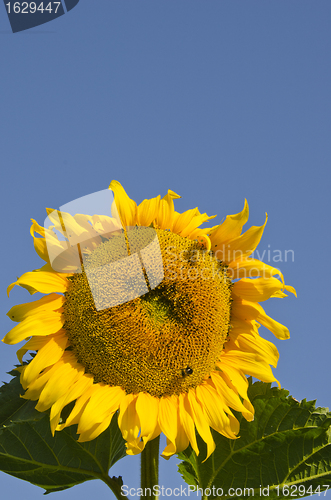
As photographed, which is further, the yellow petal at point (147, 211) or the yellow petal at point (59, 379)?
the yellow petal at point (147, 211)

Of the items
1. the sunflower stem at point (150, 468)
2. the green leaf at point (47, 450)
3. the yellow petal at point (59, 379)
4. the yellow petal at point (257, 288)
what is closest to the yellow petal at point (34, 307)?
the yellow petal at point (59, 379)

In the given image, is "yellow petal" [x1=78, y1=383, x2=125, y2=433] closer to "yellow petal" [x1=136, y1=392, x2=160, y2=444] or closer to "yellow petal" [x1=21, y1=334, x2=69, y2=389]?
"yellow petal" [x1=136, y1=392, x2=160, y2=444]

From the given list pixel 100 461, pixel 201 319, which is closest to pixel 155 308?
pixel 201 319

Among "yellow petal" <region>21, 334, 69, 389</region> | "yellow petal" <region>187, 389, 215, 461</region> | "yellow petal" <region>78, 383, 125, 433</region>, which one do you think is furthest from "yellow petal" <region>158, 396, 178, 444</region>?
"yellow petal" <region>21, 334, 69, 389</region>

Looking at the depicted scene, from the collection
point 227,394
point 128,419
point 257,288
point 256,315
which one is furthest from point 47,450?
point 257,288

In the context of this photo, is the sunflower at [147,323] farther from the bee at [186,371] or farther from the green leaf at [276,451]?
the green leaf at [276,451]

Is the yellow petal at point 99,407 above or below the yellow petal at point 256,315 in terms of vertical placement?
below

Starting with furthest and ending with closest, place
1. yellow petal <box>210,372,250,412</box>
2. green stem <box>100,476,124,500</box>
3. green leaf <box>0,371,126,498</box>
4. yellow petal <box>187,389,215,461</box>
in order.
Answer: green stem <box>100,476,124,500</box>, green leaf <box>0,371,126,498</box>, yellow petal <box>210,372,250,412</box>, yellow petal <box>187,389,215,461</box>

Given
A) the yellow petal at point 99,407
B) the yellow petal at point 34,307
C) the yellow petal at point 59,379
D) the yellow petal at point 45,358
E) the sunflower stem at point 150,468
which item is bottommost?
the sunflower stem at point 150,468

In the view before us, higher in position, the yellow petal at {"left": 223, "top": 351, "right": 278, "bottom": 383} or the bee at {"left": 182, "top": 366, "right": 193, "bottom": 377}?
the bee at {"left": 182, "top": 366, "right": 193, "bottom": 377}
